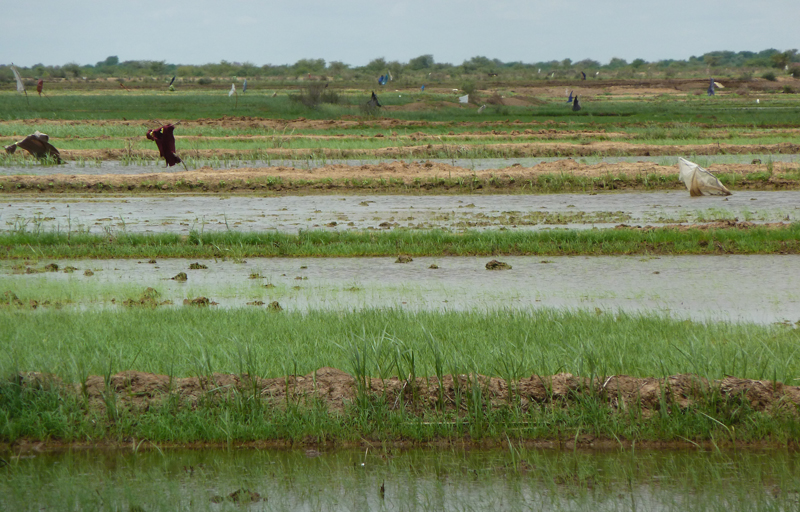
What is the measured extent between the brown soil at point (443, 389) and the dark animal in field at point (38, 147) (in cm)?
1813

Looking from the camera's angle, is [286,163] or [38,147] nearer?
[38,147]

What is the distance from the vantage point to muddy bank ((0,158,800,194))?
52.5ft

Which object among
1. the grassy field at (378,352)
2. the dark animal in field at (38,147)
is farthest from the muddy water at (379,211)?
the dark animal in field at (38,147)

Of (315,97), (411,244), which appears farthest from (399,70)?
(411,244)

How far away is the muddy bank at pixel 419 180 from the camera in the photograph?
1602 cm

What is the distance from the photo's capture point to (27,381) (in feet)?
15.0

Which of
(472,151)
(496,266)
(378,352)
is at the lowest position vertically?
(496,266)

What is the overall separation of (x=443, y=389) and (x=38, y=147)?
19784 millimetres

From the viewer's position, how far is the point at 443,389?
4.50 metres

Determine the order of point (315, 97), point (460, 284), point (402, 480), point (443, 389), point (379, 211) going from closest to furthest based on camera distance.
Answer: point (402, 480)
point (443, 389)
point (460, 284)
point (379, 211)
point (315, 97)

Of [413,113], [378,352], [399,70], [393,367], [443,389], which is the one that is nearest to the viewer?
[443,389]

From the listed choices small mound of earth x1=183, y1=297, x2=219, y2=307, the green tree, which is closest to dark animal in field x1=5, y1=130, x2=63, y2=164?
small mound of earth x1=183, y1=297, x2=219, y2=307

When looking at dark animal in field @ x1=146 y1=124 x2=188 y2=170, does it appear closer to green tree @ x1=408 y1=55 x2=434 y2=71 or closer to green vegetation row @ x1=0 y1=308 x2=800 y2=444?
green vegetation row @ x1=0 y1=308 x2=800 y2=444

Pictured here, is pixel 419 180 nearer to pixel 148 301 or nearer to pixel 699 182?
pixel 699 182
